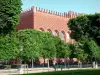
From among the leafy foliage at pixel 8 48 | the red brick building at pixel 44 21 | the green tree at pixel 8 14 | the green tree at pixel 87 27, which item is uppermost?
the red brick building at pixel 44 21

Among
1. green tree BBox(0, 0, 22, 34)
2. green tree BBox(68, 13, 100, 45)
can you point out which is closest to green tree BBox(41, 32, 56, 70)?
green tree BBox(68, 13, 100, 45)

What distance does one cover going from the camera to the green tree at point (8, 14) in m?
22.3

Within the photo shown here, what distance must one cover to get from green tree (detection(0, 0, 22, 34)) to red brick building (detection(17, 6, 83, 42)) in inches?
1377

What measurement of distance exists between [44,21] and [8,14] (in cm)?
3831

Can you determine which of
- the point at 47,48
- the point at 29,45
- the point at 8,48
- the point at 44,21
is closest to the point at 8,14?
the point at 29,45

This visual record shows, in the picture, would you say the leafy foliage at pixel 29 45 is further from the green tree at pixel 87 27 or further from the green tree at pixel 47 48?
the green tree at pixel 87 27

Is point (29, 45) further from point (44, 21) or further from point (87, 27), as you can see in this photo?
point (44, 21)

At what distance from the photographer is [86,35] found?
152ft

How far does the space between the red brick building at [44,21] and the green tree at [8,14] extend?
3499 centimetres

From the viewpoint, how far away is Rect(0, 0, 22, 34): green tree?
22.3 meters

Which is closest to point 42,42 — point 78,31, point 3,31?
point 78,31

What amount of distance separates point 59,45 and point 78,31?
4.23 metres

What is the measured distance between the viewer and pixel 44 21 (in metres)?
61.0

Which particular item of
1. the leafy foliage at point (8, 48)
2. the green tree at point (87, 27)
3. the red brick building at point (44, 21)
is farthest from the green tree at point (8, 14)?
the red brick building at point (44, 21)
